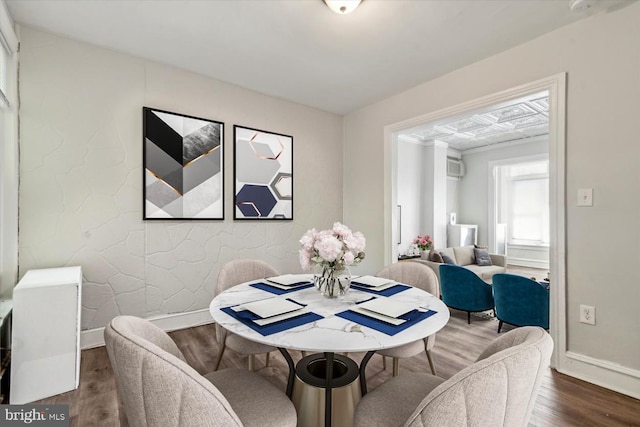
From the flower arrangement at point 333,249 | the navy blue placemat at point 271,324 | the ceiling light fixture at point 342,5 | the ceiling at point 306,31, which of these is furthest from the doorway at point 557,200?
the navy blue placemat at point 271,324

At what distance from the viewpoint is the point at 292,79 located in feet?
10.5

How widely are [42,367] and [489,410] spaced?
249 centimetres

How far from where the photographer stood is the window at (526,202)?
6676 mm

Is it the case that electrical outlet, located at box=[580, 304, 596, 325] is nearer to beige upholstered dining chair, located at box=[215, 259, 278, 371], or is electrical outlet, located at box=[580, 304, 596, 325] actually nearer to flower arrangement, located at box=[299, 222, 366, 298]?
flower arrangement, located at box=[299, 222, 366, 298]

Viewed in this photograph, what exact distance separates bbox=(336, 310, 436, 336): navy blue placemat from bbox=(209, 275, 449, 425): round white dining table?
0.02 metres

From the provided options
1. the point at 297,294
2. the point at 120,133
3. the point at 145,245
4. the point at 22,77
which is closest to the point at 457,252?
the point at 297,294

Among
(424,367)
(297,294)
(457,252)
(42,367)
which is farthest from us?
(457,252)

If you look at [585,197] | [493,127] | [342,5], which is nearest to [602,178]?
[585,197]

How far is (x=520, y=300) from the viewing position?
110 inches

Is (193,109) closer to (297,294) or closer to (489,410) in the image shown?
(297,294)

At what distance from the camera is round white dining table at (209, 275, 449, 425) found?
1072mm

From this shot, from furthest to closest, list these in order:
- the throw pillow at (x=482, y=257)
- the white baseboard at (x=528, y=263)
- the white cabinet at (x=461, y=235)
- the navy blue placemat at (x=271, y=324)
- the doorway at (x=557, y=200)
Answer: the white baseboard at (x=528, y=263), the white cabinet at (x=461, y=235), the throw pillow at (x=482, y=257), the doorway at (x=557, y=200), the navy blue placemat at (x=271, y=324)

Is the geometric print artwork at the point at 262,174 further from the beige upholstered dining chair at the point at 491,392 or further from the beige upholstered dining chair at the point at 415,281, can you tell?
the beige upholstered dining chair at the point at 491,392

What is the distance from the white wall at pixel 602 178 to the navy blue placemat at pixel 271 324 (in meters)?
2.12
